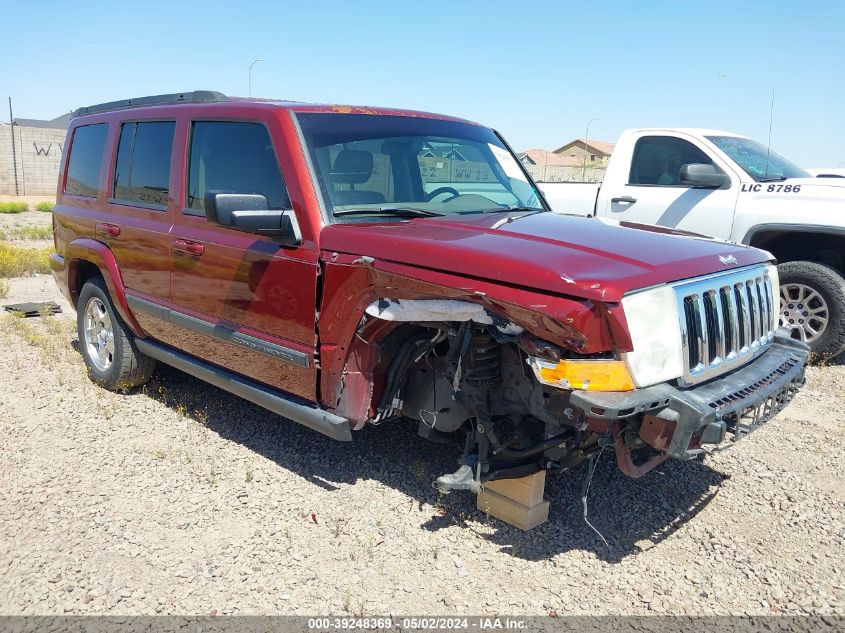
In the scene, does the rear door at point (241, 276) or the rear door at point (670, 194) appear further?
the rear door at point (670, 194)

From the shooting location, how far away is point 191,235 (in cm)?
420

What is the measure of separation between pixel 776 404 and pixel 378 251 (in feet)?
6.92

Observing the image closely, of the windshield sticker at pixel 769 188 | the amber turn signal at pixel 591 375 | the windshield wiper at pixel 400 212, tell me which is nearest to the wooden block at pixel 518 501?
the amber turn signal at pixel 591 375

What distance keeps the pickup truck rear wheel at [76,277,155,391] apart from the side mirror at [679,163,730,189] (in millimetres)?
5003

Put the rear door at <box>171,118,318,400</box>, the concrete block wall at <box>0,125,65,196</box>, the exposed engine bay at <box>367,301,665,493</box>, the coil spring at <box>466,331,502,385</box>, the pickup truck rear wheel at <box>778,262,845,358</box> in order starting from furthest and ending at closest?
the concrete block wall at <box>0,125,65,196</box>
the pickup truck rear wheel at <box>778,262,845,358</box>
the rear door at <box>171,118,318,400</box>
the coil spring at <box>466,331,502,385</box>
the exposed engine bay at <box>367,301,665,493</box>

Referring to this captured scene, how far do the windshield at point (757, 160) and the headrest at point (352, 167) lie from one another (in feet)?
14.7

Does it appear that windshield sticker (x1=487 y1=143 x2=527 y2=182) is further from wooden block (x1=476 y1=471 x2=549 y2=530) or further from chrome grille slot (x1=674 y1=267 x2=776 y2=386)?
wooden block (x1=476 y1=471 x2=549 y2=530)

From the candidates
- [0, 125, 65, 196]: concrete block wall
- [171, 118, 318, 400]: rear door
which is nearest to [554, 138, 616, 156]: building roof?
[0, 125, 65, 196]: concrete block wall

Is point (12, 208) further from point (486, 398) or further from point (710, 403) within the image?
point (710, 403)

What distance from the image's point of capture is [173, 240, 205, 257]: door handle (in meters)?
4.13

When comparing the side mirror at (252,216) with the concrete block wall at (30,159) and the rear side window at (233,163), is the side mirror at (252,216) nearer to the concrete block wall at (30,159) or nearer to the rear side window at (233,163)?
the rear side window at (233,163)

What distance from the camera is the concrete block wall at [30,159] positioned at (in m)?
29.9

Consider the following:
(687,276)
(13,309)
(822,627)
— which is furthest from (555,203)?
(13,309)

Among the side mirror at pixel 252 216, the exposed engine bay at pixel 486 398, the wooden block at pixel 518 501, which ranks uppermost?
the side mirror at pixel 252 216
